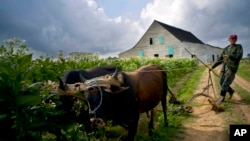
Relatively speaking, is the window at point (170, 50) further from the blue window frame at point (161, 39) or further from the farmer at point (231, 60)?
the farmer at point (231, 60)

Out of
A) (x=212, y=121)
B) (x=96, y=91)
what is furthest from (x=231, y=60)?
(x=96, y=91)

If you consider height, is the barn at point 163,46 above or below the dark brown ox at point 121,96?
above

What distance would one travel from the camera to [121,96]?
5105mm

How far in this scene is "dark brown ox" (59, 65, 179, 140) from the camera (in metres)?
4.61

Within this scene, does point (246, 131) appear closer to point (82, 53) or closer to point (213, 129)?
point (213, 129)

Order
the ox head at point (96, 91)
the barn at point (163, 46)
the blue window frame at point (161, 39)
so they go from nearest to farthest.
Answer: the ox head at point (96, 91) → the barn at point (163, 46) → the blue window frame at point (161, 39)

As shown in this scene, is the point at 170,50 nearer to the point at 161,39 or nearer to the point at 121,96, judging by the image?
the point at 161,39

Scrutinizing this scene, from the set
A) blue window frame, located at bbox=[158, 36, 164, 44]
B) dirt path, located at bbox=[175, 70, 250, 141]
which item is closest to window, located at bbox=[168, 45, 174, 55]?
blue window frame, located at bbox=[158, 36, 164, 44]

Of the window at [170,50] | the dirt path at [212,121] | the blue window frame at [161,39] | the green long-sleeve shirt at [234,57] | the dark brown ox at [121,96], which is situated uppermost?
the blue window frame at [161,39]

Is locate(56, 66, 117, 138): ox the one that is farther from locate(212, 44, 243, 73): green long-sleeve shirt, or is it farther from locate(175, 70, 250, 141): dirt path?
locate(212, 44, 243, 73): green long-sleeve shirt

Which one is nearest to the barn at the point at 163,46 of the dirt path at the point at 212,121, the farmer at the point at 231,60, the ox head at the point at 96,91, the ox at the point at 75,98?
the farmer at the point at 231,60

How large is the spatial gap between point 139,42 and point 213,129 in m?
41.3

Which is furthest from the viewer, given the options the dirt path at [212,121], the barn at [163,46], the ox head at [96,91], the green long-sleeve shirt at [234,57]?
the barn at [163,46]

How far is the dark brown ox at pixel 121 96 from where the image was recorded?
461 cm
